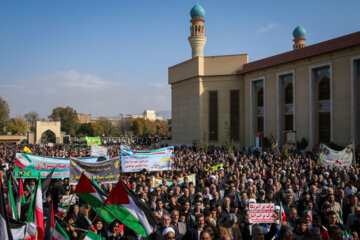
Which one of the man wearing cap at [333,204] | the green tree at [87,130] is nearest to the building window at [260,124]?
the man wearing cap at [333,204]

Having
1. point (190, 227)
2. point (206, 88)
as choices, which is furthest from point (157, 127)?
point (190, 227)

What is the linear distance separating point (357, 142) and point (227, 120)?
16.3 meters

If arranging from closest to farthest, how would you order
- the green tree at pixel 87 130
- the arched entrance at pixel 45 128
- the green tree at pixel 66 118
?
1. the arched entrance at pixel 45 128
2. the green tree at pixel 66 118
3. the green tree at pixel 87 130

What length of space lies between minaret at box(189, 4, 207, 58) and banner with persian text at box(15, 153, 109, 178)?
37.4 metres

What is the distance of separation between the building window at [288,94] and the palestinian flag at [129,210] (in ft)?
101

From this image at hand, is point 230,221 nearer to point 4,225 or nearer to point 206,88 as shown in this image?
point 4,225

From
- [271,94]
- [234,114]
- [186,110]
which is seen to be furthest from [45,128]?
[271,94]

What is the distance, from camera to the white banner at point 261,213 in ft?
20.9

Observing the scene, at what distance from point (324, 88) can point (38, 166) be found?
84.8ft

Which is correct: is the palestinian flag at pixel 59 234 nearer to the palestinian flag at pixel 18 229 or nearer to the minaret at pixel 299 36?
the palestinian flag at pixel 18 229

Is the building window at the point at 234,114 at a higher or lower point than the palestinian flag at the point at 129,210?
higher

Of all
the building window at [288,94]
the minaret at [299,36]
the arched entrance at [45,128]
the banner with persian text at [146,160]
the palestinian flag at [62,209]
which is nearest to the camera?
the palestinian flag at [62,209]

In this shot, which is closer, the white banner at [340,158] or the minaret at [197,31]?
the white banner at [340,158]

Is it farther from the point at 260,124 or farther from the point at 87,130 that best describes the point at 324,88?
the point at 87,130
